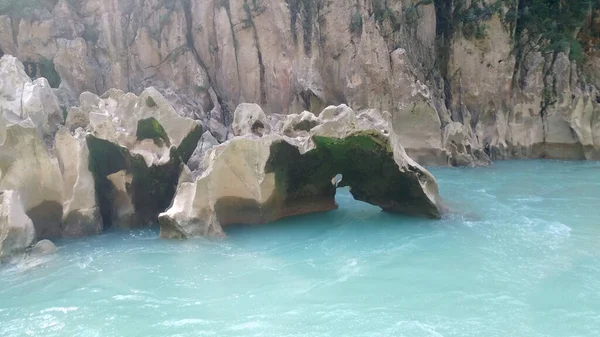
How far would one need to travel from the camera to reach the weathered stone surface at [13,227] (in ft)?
27.7

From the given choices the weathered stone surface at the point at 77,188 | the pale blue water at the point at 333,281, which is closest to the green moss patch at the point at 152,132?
the weathered stone surface at the point at 77,188

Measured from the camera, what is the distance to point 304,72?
20.4m

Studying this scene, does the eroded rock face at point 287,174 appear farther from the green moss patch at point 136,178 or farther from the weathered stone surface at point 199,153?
the weathered stone surface at point 199,153

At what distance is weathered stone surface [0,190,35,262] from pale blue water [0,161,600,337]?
1.31 ft

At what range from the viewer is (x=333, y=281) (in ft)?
23.7

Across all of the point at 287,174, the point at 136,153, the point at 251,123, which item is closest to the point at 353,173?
the point at 287,174

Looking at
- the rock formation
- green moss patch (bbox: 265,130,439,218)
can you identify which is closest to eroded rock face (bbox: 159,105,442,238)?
green moss patch (bbox: 265,130,439,218)

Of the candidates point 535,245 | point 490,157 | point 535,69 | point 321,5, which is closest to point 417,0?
point 321,5

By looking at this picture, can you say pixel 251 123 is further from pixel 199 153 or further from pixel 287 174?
pixel 199 153

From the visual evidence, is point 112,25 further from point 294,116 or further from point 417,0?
point 294,116

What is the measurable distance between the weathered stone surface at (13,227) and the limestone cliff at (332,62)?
10229mm

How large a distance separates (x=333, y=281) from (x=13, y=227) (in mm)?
5349

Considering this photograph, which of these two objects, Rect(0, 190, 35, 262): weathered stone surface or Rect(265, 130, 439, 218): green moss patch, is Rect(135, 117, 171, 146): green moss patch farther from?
Rect(0, 190, 35, 262): weathered stone surface

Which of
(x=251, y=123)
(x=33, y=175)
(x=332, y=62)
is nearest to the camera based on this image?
(x=33, y=175)
